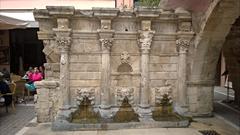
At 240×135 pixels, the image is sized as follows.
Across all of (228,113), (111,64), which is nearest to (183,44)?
(111,64)

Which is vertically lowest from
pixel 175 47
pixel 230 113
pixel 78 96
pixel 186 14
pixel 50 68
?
pixel 230 113

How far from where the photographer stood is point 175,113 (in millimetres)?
8312

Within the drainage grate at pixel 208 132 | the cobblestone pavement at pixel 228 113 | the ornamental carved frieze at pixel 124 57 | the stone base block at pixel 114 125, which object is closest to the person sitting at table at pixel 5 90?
the stone base block at pixel 114 125

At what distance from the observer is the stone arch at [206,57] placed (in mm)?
7342

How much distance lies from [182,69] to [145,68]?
37.7 inches

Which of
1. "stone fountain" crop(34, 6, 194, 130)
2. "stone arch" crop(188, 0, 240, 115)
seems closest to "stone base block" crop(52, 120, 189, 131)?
"stone fountain" crop(34, 6, 194, 130)

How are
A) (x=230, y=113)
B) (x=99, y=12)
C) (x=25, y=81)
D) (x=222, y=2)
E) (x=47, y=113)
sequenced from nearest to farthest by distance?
1. (x=222, y=2)
2. (x=99, y=12)
3. (x=47, y=113)
4. (x=230, y=113)
5. (x=25, y=81)

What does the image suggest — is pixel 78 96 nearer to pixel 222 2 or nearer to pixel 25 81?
pixel 222 2

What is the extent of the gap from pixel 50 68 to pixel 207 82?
3949 mm

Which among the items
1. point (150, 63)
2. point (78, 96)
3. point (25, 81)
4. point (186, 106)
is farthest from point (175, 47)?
point (25, 81)

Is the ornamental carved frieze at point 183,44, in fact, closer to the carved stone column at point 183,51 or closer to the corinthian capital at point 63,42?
the carved stone column at point 183,51

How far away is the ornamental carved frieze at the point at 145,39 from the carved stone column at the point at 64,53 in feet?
5.53

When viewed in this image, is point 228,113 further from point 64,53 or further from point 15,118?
point 15,118

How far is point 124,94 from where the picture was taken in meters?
8.06
